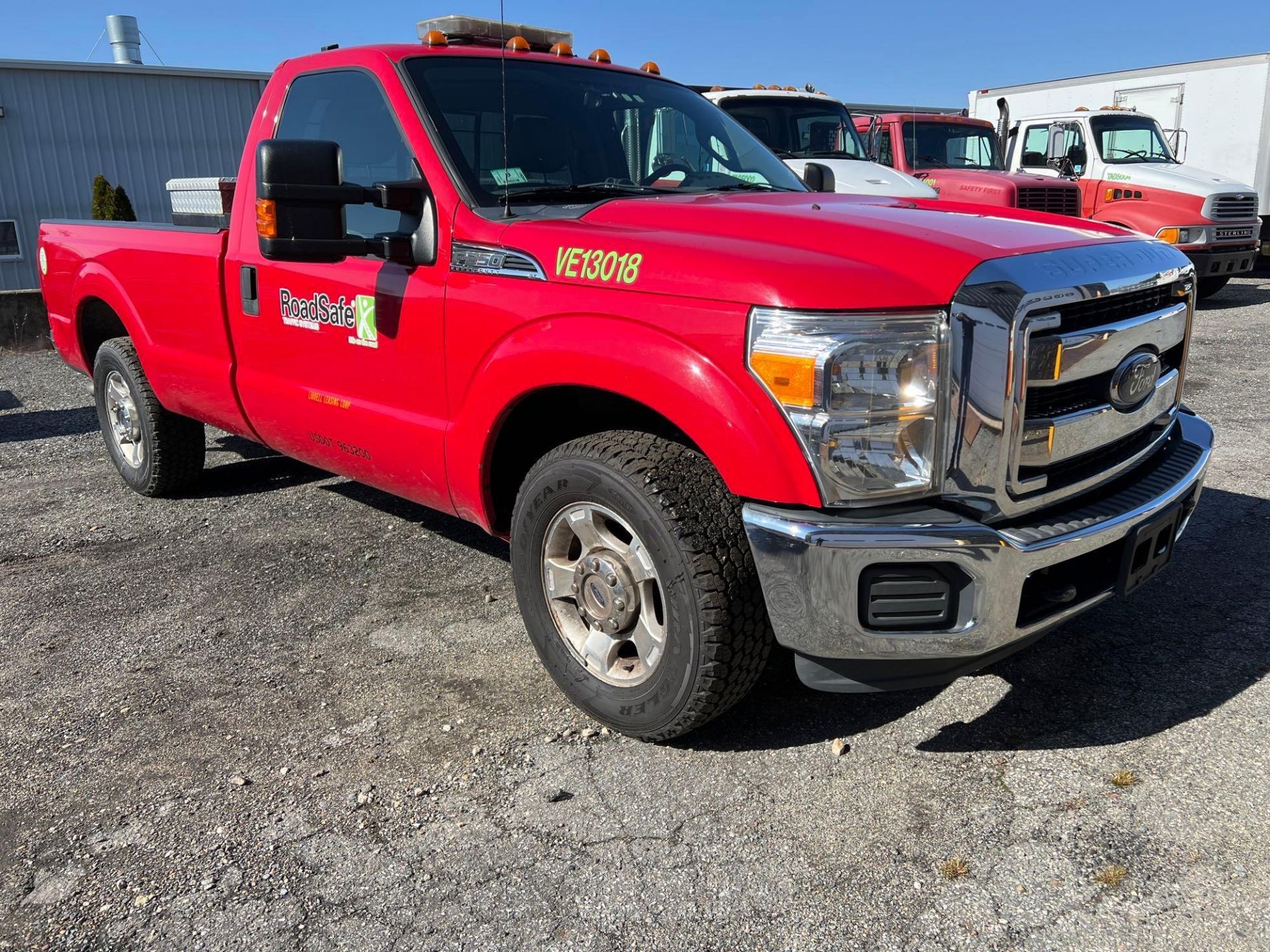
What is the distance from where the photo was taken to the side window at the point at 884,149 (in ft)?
38.5

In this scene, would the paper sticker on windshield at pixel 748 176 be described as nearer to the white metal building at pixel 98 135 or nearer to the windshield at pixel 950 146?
the windshield at pixel 950 146

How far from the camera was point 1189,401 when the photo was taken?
721 centimetres

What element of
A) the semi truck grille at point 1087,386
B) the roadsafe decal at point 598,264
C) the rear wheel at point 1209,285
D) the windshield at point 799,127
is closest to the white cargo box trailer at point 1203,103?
the rear wheel at point 1209,285

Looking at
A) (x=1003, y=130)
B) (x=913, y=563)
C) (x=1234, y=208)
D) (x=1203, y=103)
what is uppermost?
(x=1203, y=103)

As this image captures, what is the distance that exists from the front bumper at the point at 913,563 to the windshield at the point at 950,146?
991cm

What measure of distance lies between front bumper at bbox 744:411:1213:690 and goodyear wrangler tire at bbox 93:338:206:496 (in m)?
3.65

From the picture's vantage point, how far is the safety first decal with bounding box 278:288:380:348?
350 cm

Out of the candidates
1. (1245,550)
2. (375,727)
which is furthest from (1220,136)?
(375,727)

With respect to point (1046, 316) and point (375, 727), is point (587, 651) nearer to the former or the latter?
point (375, 727)

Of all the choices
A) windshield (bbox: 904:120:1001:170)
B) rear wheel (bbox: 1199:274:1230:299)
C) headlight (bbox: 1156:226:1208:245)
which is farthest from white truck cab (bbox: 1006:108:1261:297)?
windshield (bbox: 904:120:1001:170)

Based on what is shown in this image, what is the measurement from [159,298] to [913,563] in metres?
3.69

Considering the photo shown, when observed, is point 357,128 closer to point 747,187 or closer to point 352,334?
point 352,334

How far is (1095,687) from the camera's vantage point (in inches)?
125

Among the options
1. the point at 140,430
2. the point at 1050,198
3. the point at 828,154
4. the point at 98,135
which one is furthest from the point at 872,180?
the point at 98,135
